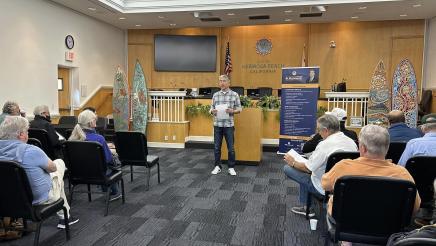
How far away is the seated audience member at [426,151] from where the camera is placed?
255 cm

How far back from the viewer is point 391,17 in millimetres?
9656

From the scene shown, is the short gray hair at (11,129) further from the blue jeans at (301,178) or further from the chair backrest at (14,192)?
the blue jeans at (301,178)

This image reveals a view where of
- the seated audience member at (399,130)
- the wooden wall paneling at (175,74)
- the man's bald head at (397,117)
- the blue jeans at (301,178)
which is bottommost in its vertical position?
the blue jeans at (301,178)

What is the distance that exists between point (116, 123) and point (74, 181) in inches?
193

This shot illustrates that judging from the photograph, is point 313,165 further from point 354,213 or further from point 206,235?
point 206,235

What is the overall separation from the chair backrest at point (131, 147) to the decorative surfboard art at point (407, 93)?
17.2 ft

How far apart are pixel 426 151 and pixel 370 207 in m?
1.09

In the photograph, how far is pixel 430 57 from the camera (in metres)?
9.91

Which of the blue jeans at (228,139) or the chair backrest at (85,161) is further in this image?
the blue jeans at (228,139)

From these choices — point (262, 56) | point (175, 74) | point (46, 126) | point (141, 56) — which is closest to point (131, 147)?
point (46, 126)

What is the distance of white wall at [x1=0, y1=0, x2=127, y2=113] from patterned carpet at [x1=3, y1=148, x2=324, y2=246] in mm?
3609

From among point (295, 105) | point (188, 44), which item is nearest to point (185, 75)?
point (188, 44)

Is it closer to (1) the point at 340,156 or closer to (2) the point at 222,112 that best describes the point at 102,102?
(2) the point at 222,112

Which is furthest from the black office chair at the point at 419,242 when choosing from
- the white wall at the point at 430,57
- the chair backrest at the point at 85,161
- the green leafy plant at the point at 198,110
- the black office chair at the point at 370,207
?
the white wall at the point at 430,57
